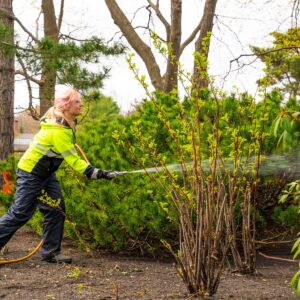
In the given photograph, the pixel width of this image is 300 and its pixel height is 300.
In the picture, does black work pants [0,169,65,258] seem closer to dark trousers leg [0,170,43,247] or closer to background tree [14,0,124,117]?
dark trousers leg [0,170,43,247]

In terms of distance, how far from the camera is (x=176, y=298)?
4348 millimetres

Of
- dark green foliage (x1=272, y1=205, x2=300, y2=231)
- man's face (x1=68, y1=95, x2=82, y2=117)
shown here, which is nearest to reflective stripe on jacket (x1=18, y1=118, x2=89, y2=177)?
man's face (x1=68, y1=95, x2=82, y2=117)

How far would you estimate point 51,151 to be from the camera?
5488 millimetres

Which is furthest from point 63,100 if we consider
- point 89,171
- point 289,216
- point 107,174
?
point 289,216

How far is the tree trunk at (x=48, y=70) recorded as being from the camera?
953 centimetres

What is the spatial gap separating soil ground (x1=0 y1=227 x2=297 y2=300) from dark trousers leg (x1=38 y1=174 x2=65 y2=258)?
178mm

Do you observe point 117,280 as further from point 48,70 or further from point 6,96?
point 6,96

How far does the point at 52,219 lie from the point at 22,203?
40cm

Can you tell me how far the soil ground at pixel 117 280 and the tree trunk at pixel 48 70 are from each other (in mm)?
3793

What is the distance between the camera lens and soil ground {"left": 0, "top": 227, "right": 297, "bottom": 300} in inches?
178

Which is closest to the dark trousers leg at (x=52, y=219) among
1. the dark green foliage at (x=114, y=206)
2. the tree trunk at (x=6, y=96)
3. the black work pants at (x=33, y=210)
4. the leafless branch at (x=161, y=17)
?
the black work pants at (x=33, y=210)

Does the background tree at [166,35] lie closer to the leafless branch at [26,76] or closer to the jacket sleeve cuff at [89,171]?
the leafless branch at [26,76]

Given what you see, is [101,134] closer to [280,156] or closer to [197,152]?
[280,156]

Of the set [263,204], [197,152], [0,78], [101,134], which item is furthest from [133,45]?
[197,152]
